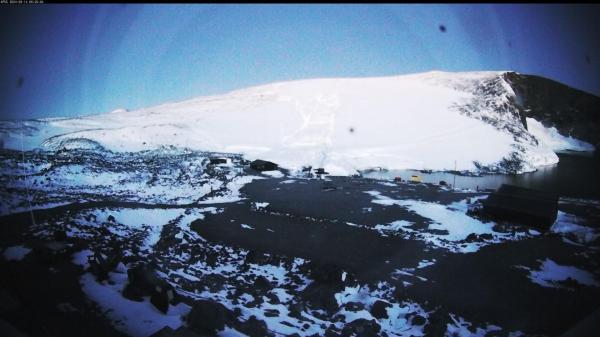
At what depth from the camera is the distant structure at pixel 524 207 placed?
1602 centimetres

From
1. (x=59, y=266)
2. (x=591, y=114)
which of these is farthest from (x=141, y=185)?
(x=591, y=114)

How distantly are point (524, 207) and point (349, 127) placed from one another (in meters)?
34.2

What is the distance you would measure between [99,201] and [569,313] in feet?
62.8

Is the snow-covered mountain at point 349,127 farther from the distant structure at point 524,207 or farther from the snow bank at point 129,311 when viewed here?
the snow bank at point 129,311

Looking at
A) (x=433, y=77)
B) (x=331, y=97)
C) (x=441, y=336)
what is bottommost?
(x=441, y=336)

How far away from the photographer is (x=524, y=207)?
55.2 ft

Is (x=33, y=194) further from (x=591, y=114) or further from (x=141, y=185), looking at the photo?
(x=591, y=114)

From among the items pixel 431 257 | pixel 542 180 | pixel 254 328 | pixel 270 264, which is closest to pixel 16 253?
pixel 254 328

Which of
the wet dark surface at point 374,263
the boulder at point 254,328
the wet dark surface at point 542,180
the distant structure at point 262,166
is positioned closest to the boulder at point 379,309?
the wet dark surface at point 374,263

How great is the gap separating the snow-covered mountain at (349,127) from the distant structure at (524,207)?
18.2m

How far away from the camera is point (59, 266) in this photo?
24.5 ft

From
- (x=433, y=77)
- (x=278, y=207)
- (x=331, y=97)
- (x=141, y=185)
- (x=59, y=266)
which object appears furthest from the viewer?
(x=433, y=77)

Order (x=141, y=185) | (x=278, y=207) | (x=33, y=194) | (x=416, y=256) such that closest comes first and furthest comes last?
1. (x=416, y=256)
2. (x=33, y=194)
3. (x=278, y=207)
4. (x=141, y=185)

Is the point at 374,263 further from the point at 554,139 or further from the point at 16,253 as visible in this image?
the point at 554,139
